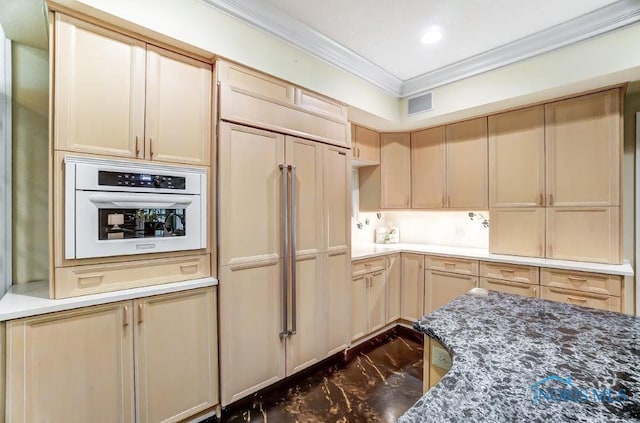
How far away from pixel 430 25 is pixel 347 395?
9.45 ft

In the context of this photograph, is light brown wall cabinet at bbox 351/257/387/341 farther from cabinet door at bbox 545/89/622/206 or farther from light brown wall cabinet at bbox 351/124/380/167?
cabinet door at bbox 545/89/622/206

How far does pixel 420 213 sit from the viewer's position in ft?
12.9

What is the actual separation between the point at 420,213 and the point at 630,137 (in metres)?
2.05

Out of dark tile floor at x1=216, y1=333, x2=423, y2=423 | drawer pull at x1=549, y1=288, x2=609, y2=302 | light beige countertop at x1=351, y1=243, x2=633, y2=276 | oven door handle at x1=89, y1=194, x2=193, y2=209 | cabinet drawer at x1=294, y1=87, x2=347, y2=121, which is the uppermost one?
cabinet drawer at x1=294, y1=87, x2=347, y2=121

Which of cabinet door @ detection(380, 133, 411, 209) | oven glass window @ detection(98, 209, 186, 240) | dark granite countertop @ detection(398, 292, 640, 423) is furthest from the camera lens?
cabinet door @ detection(380, 133, 411, 209)

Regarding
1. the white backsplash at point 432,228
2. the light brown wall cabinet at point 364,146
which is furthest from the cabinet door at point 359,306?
the light brown wall cabinet at point 364,146

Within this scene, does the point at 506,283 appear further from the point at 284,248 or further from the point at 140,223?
the point at 140,223

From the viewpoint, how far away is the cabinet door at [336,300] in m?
2.53

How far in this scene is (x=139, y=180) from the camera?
1.66 metres

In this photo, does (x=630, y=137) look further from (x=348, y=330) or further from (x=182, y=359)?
(x=182, y=359)

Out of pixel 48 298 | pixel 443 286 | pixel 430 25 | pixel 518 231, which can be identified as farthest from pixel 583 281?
pixel 48 298

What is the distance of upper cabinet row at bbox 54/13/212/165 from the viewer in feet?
4.87

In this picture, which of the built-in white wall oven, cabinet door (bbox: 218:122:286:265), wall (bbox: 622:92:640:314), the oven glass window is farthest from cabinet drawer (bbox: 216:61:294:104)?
wall (bbox: 622:92:640:314)

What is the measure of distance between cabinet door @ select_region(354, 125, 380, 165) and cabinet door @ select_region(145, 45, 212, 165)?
180 cm
